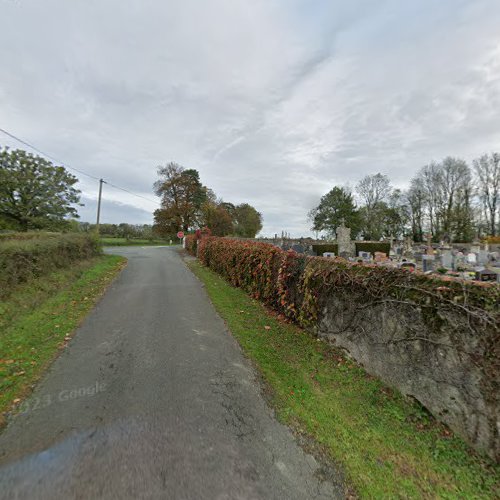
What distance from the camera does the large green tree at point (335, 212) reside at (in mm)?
41969

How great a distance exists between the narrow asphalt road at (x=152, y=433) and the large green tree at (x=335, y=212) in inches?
1674

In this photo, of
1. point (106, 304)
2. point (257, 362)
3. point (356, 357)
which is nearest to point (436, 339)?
point (356, 357)

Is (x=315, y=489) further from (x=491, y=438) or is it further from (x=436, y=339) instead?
(x=436, y=339)

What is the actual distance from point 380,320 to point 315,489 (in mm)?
2224

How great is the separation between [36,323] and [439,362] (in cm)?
730

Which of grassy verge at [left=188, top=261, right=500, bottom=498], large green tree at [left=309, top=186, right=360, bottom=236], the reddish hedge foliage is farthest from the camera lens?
large green tree at [left=309, top=186, right=360, bottom=236]

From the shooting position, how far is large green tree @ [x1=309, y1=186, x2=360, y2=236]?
138 ft

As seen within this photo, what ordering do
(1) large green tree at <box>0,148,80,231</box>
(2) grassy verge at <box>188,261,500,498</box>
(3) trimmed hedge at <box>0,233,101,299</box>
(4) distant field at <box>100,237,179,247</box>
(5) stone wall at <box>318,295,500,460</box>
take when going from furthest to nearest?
(4) distant field at <box>100,237,179,247</box>
(1) large green tree at <box>0,148,80,231</box>
(3) trimmed hedge at <box>0,233,101,299</box>
(5) stone wall at <box>318,295,500,460</box>
(2) grassy verge at <box>188,261,500,498</box>

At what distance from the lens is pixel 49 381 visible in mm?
3182

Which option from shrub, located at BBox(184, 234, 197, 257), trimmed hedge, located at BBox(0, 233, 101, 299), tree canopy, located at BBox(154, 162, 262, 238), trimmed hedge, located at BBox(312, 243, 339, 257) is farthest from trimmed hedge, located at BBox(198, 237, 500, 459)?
tree canopy, located at BBox(154, 162, 262, 238)

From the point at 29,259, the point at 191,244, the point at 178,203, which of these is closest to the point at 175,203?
the point at 178,203

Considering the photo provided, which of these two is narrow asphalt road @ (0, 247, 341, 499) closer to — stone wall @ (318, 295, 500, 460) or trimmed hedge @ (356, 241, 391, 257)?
stone wall @ (318, 295, 500, 460)

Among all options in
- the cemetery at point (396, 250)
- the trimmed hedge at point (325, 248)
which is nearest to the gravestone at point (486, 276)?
the cemetery at point (396, 250)

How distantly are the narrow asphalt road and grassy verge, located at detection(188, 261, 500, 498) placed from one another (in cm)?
29
